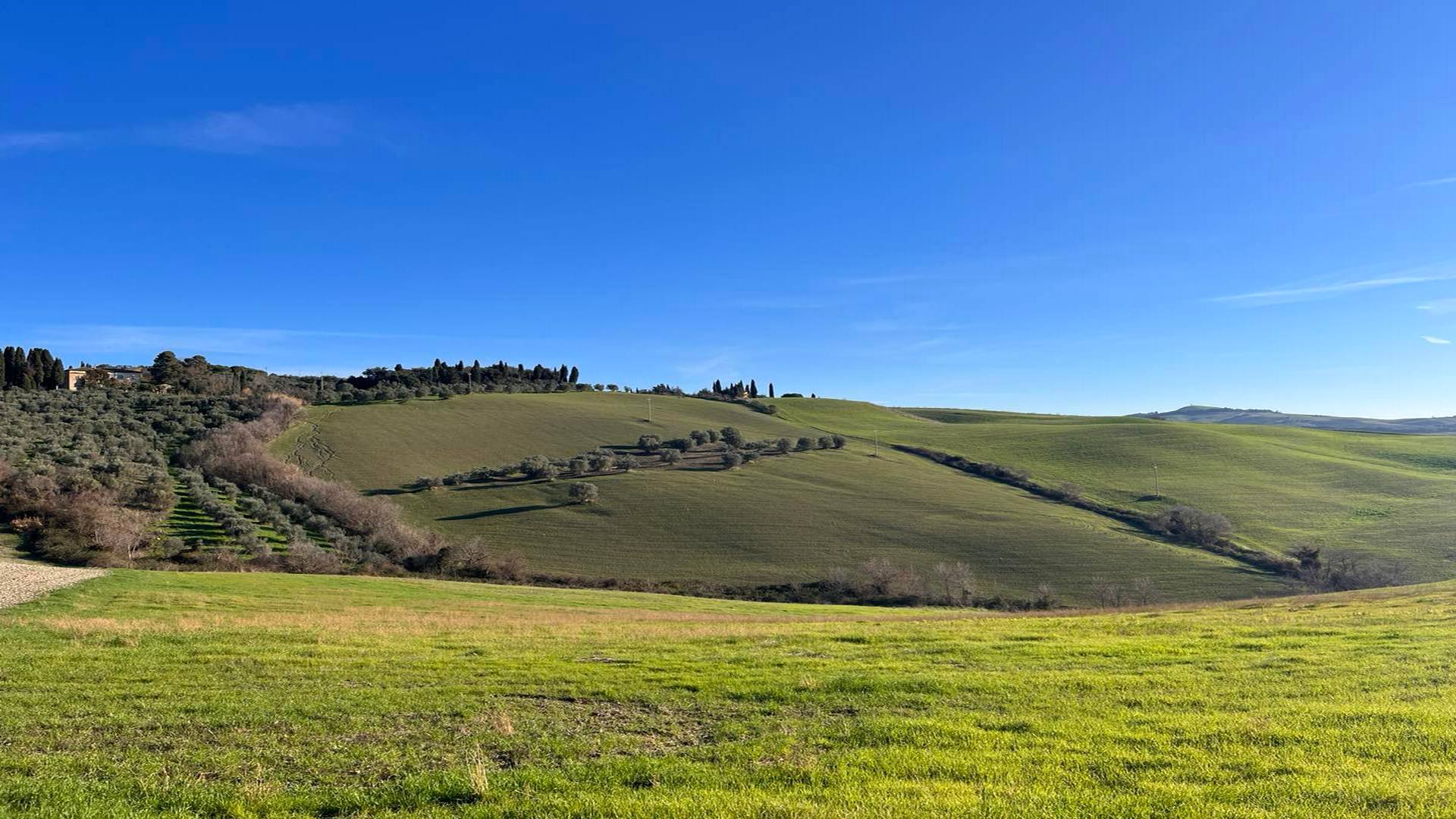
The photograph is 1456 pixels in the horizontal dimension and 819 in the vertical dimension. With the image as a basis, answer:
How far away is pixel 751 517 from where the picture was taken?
7169 centimetres

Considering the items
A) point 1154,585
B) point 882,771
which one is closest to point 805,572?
point 1154,585

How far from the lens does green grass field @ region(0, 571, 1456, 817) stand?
7.52 meters

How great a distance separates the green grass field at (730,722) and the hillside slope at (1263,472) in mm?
60186

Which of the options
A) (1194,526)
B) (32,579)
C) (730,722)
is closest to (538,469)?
(32,579)

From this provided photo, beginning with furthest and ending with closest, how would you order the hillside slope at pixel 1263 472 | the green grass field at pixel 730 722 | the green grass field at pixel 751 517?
the hillside slope at pixel 1263 472, the green grass field at pixel 751 517, the green grass field at pixel 730 722

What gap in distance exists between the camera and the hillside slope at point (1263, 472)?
6994 cm

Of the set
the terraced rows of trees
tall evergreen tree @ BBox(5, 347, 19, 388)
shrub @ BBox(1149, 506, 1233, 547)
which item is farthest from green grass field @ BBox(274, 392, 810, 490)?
shrub @ BBox(1149, 506, 1233, 547)

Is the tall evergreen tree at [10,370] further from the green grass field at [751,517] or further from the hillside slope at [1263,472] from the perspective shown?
the hillside slope at [1263,472]

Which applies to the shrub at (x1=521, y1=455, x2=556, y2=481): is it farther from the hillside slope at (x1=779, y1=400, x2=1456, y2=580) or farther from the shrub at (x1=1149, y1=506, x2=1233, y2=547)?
the shrub at (x1=1149, y1=506, x2=1233, y2=547)

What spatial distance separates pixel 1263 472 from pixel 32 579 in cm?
11171

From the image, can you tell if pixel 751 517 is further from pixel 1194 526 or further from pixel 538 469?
pixel 1194 526

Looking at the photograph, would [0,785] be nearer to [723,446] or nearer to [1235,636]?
[1235,636]

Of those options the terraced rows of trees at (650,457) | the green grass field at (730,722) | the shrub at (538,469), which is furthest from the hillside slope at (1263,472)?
the green grass field at (730,722)

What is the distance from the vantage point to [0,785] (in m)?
7.76
